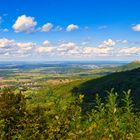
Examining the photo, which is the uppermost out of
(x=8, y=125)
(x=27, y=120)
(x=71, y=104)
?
(x=71, y=104)

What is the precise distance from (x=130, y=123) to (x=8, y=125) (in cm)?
2457

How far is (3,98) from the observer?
59.3 metres

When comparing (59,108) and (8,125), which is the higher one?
(59,108)

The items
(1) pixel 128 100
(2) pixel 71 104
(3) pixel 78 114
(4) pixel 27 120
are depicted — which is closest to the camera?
(1) pixel 128 100

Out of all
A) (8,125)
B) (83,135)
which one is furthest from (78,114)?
(8,125)

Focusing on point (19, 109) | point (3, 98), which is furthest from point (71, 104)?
point (3, 98)

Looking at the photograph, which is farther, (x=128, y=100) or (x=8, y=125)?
(x=8, y=125)

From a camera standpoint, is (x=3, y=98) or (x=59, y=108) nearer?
(x=59, y=108)

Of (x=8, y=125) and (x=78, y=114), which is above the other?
(x=78, y=114)

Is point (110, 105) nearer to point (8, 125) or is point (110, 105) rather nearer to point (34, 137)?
point (34, 137)

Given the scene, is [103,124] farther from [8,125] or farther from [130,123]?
[8,125]

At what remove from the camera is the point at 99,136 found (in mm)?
22297

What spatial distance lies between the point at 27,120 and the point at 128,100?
36.9 feet

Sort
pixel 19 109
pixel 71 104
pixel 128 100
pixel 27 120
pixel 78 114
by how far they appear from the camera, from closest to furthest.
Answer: pixel 128 100 → pixel 78 114 → pixel 71 104 → pixel 27 120 → pixel 19 109
